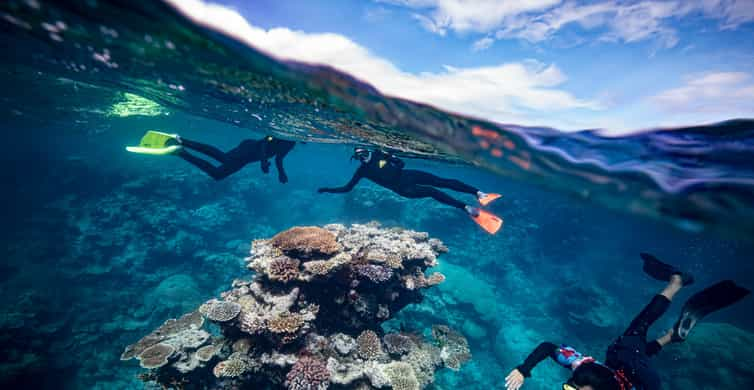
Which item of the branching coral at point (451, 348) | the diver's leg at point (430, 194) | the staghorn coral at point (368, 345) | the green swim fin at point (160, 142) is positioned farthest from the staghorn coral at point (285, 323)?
the green swim fin at point (160, 142)

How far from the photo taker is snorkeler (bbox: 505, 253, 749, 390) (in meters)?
5.17

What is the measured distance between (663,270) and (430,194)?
266 inches

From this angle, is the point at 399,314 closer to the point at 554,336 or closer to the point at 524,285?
the point at 554,336

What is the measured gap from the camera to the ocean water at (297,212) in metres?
6.08

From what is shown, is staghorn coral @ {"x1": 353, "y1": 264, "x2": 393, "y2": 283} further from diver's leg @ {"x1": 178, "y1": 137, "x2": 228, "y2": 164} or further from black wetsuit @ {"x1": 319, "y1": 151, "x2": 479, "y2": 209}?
diver's leg @ {"x1": 178, "y1": 137, "x2": 228, "y2": 164}

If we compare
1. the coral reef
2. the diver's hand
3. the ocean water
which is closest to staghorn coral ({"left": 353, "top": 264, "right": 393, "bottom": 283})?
the coral reef

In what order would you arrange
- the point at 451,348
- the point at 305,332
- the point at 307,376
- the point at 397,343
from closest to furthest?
the point at 307,376, the point at 305,332, the point at 397,343, the point at 451,348

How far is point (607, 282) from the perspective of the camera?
22719mm

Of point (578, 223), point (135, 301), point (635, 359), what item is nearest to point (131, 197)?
point (135, 301)

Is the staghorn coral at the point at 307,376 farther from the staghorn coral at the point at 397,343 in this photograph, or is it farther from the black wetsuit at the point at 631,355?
the black wetsuit at the point at 631,355

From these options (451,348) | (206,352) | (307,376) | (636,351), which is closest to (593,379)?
(636,351)

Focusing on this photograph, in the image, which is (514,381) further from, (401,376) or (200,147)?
(200,147)

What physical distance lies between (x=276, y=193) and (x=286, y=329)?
2597 centimetres

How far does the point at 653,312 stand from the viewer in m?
7.16
